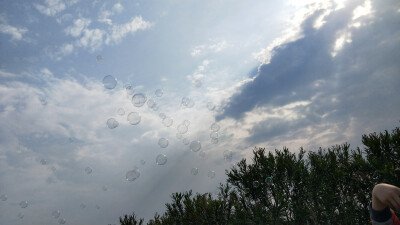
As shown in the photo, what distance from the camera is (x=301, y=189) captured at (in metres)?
21.4

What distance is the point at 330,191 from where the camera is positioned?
2002cm

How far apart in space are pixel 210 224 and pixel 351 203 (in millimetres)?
10949

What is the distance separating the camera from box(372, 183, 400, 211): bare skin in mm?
1933

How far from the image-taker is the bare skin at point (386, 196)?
193 centimetres

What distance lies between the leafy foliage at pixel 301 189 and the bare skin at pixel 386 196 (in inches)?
660

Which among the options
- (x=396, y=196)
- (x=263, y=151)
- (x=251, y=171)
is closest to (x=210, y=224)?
(x=251, y=171)

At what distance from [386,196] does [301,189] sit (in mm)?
21392

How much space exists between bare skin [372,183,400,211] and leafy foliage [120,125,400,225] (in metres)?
16.8

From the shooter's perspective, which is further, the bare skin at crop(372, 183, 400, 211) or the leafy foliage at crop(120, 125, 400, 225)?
the leafy foliage at crop(120, 125, 400, 225)

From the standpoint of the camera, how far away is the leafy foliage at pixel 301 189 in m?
17.8

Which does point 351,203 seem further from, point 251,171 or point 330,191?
point 251,171

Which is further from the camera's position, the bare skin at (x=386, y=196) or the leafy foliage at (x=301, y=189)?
the leafy foliage at (x=301, y=189)

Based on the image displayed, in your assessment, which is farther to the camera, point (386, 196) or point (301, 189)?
point (301, 189)

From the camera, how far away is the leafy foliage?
58.4 feet
